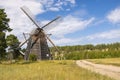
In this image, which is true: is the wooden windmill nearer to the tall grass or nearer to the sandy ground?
the sandy ground

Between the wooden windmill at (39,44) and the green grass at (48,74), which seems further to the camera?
the wooden windmill at (39,44)

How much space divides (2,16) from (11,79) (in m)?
46.5

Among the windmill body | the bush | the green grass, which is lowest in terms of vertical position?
the green grass

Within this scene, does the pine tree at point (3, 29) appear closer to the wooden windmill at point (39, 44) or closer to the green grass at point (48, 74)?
the wooden windmill at point (39, 44)

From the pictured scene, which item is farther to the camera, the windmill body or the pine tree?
the windmill body

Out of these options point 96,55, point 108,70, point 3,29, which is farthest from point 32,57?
point 96,55

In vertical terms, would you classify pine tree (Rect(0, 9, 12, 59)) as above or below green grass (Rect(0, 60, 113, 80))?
above

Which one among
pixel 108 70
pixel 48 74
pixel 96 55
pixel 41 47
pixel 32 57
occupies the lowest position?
pixel 48 74

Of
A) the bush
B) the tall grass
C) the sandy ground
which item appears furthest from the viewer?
the tall grass

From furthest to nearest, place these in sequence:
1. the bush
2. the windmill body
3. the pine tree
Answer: the windmill body, the bush, the pine tree

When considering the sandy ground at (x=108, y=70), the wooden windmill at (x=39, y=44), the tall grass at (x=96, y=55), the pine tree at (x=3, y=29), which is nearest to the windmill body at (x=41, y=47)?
the wooden windmill at (x=39, y=44)

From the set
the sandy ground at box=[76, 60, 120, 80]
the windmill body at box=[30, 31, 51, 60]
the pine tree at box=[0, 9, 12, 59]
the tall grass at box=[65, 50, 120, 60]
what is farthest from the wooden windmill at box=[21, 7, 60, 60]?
the tall grass at box=[65, 50, 120, 60]

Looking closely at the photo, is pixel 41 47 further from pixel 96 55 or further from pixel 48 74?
pixel 96 55

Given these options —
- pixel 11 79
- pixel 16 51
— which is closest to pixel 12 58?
pixel 16 51
